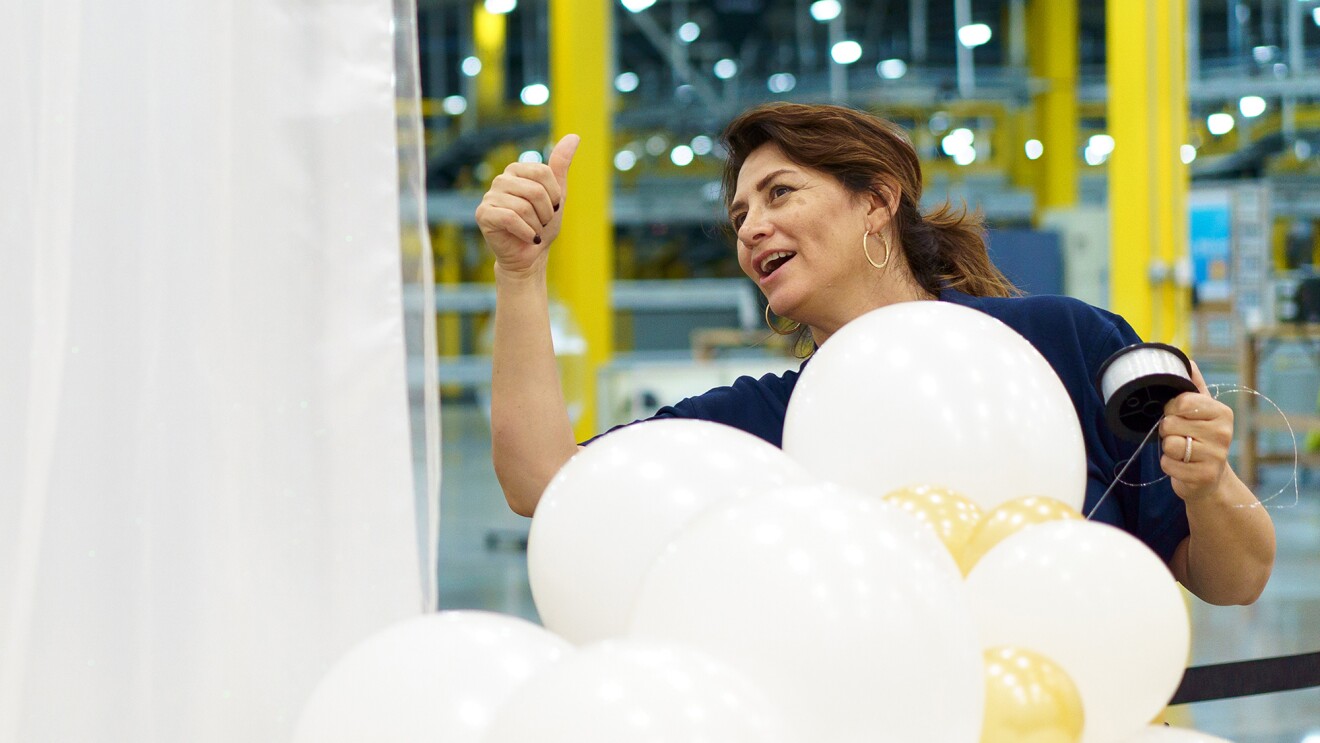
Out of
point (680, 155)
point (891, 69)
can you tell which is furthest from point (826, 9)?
point (680, 155)

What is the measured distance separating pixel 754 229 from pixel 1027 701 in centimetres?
78

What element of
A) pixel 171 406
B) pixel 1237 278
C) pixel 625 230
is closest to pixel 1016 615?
pixel 171 406

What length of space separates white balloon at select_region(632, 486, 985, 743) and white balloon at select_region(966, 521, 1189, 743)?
5.4 inches

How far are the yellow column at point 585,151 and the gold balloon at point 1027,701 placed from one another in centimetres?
584

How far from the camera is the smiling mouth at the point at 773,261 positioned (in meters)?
1.42

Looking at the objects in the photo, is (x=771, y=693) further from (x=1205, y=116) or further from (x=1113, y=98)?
(x=1205, y=116)

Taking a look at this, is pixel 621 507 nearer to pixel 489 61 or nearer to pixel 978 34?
pixel 489 61

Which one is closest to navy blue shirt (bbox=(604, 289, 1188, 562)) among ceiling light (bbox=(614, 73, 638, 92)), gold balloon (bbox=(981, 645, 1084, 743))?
gold balloon (bbox=(981, 645, 1084, 743))

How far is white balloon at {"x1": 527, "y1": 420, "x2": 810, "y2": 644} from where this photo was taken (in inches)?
31.2

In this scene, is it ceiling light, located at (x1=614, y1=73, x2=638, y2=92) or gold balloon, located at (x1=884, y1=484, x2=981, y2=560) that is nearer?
gold balloon, located at (x1=884, y1=484, x2=981, y2=560)

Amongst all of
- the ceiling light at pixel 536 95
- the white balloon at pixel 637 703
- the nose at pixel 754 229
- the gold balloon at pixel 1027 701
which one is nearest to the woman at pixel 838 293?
the nose at pixel 754 229

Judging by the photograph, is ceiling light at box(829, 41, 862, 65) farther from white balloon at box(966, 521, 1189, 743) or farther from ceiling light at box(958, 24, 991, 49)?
white balloon at box(966, 521, 1189, 743)

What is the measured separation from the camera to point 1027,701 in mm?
720

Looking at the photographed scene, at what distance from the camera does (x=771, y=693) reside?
0.62 metres
